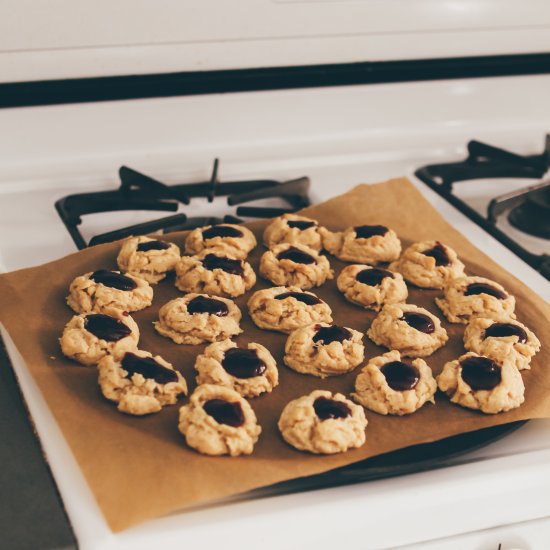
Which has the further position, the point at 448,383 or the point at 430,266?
the point at 430,266

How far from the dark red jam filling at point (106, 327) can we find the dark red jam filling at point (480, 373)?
1.35 ft

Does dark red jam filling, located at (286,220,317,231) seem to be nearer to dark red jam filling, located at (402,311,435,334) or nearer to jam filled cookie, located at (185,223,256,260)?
jam filled cookie, located at (185,223,256,260)

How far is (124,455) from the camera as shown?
827 mm

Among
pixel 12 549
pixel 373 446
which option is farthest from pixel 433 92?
pixel 12 549

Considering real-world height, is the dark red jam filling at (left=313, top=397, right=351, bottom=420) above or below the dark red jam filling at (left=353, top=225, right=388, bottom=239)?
below

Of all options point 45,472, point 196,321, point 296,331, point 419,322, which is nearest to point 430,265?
point 419,322

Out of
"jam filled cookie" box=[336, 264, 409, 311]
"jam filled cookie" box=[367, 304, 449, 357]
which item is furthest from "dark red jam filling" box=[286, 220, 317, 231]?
"jam filled cookie" box=[367, 304, 449, 357]

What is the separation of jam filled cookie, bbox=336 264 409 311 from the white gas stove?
213mm

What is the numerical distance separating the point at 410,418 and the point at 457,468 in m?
0.09

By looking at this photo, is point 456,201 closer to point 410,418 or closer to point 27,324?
point 410,418

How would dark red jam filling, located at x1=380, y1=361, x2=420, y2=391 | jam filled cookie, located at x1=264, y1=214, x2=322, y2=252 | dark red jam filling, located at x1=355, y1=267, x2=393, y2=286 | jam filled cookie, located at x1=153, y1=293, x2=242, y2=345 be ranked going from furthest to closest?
jam filled cookie, located at x1=264, y1=214, x2=322, y2=252
dark red jam filling, located at x1=355, y1=267, x2=393, y2=286
jam filled cookie, located at x1=153, y1=293, x2=242, y2=345
dark red jam filling, located at x1=380, y1=361, x2=420, y2=391

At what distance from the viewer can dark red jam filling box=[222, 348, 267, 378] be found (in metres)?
0.95

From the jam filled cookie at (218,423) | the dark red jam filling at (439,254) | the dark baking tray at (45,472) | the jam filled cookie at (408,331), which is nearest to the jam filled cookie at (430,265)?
the dark red jam filling at (439,254)

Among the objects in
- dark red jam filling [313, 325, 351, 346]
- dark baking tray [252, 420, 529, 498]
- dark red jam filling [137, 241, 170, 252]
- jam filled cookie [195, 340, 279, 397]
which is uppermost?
dark red jam filling [137, 241, 170, 252]
